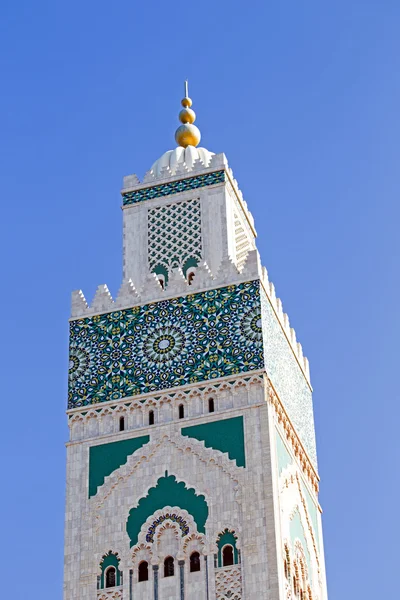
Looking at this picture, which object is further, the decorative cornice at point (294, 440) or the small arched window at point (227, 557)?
the decorative cornice at point (294, 440)

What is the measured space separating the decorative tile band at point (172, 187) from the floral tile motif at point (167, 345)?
6.80ft

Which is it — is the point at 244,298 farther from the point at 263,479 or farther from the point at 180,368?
the point at 263,479

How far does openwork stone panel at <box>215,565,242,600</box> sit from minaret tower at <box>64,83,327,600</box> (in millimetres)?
15

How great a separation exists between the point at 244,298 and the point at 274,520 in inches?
109

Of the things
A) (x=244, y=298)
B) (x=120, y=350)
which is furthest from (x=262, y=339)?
(x=120, y=350)

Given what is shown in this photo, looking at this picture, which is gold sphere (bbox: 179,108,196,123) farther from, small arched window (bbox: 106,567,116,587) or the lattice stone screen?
small arched window (bbox: 106,567,116,587)

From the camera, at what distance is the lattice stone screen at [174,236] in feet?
61.9

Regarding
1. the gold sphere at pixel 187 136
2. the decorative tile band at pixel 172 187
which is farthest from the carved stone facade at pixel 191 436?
the gold sphere at pixel 187 136

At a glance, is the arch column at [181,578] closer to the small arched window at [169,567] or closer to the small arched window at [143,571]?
the small arched window at [169,567]

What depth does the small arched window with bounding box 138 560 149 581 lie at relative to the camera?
16.3m

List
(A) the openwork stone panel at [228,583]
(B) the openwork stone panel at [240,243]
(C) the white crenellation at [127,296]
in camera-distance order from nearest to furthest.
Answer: (A) the openwork stone panel at [228,583] → (C) the white crenellation at [127,296] → (B) the openwork stone panel at [240,243]

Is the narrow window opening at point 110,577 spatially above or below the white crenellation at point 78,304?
below

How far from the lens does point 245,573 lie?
1592 centimetres

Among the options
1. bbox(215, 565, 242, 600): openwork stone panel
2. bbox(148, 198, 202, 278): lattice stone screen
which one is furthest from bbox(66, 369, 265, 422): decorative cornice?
bbox(215, 565, 242, 600): openwork stone panel
